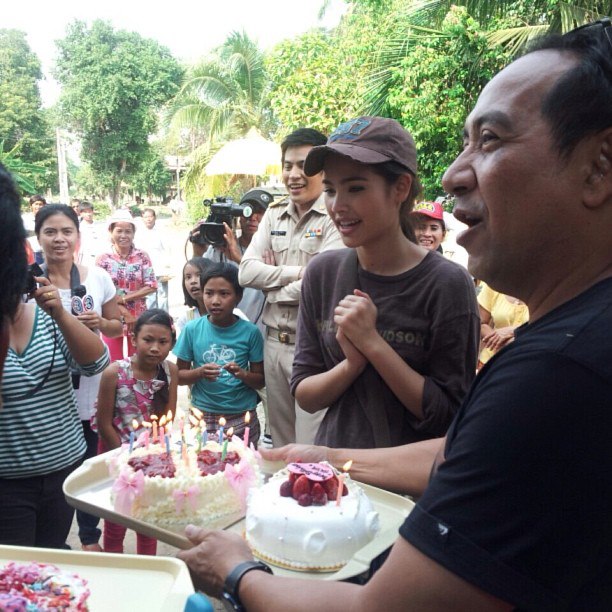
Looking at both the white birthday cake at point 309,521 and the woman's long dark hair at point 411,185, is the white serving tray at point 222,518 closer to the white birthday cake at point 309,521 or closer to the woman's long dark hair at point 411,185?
the white birthday cake at point 309,521

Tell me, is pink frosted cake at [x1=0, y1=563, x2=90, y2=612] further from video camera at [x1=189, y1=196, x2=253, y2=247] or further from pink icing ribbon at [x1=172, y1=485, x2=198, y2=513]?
video camera at [x1=189, y1=196, x2=253, y2=247]

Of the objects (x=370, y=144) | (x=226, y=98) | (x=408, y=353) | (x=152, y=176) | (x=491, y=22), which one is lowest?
(x=152, y=176)

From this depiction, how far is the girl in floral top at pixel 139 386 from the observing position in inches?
148

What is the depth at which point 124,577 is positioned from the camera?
1574 millimetres

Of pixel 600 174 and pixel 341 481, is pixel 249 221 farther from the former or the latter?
pixel 600 174

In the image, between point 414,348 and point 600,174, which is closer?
point 600,174

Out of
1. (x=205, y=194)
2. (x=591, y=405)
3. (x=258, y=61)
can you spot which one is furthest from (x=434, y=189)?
(x=258, y=61)

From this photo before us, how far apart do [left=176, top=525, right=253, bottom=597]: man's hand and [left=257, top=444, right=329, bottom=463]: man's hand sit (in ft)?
2.13

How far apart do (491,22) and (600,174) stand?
11.5 metres

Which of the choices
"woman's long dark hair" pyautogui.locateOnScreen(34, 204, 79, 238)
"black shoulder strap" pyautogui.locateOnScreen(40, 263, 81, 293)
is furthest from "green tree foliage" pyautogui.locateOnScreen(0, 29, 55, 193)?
"black shoulder strap" pyautogui.locateOnScreen(40, 263, 81, 293)

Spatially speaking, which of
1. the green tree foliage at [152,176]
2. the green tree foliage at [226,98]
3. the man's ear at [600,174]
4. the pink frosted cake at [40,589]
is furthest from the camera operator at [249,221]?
the green tree foliage at [152,176]

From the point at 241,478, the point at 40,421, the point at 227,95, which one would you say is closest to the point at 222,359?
the point at 40,421

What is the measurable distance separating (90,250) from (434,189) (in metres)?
5.54

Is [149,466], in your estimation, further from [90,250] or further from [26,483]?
[90,250]
